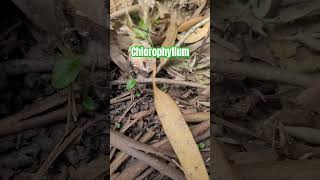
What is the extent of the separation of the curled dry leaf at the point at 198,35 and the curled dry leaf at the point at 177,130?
11 cm

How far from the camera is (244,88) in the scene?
114 cm

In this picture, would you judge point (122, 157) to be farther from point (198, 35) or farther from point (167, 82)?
point (198, 35)

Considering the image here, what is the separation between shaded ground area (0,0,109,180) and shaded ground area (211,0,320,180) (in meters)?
0.30

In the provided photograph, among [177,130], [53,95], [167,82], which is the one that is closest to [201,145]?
[177,130]

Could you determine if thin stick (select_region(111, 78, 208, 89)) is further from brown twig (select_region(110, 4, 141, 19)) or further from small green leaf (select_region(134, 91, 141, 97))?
brown twig (select_region(110, 4, 141, 19))

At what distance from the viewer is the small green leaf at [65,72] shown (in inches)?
43.2

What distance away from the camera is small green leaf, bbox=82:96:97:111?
3.67 ft

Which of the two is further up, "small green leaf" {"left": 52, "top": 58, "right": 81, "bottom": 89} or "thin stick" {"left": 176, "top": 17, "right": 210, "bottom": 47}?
"thin stick" {"left": 176, "top": 17, "right": 210, "bottom": 47}

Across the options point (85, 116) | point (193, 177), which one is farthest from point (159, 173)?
point (85, 116)

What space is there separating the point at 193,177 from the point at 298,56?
0.41m

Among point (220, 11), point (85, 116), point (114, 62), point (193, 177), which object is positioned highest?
point (220, 11)

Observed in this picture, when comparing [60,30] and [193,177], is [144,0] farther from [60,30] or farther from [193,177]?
[193,177]

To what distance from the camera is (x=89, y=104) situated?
3.68 feet

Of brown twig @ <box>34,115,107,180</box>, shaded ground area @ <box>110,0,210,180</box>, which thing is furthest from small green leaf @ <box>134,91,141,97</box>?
brown twig @ <box>34,115,107,180</box>
